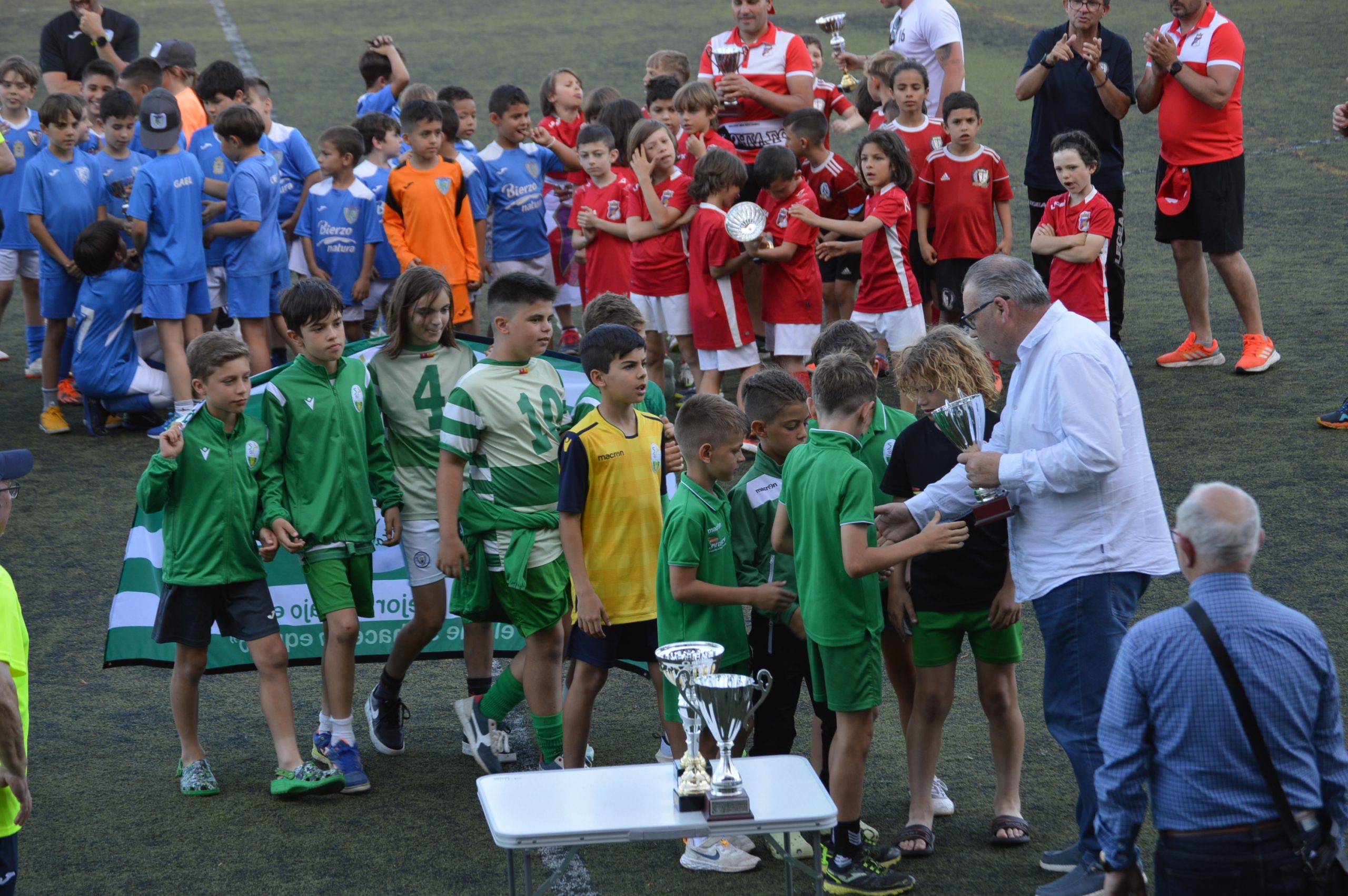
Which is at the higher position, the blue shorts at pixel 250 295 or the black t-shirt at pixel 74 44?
the black t-shirt at pixel 74 44

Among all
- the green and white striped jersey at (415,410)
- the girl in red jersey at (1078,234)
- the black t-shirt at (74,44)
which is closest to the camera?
the green and white striped jersey at (415,410)

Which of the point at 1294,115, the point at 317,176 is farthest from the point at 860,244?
the point at 1294,115

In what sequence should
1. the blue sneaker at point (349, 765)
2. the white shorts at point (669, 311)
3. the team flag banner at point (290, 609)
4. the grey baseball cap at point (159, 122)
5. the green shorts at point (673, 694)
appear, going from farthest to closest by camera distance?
the grey baseball cap at point (159, 122) < the white shorts at point (669, 311) < the team flag banner at point (290, 609) < the blue sneaker at point (349, 765) < the green shorts at point (673, 694)

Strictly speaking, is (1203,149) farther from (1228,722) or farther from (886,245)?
(1228,722)

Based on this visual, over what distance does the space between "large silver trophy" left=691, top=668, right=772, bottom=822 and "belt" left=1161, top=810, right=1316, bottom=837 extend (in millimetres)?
1004

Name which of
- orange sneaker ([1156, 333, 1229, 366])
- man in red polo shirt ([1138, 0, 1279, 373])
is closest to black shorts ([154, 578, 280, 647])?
man in red polo shirt ([1138, 0, 1279, 373])

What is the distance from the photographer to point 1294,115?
1449 centimetres

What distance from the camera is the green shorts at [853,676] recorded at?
3.93 metres

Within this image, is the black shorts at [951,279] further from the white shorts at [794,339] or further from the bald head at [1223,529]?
the bald head at [1223,529]

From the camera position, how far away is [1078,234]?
7.40 m

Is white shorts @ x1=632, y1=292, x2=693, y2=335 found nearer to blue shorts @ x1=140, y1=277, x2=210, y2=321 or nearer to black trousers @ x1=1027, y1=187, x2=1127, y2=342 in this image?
black trousers @ x1=1027, y1=187, x2=1127, y2=342

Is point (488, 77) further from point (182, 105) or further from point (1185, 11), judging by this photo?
point (1185, 11)

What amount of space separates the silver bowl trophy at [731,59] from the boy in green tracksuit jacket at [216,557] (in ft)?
16.5

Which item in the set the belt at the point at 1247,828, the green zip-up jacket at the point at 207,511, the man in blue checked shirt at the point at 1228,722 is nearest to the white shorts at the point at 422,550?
the green zip-up jacket at the point at 207,511
